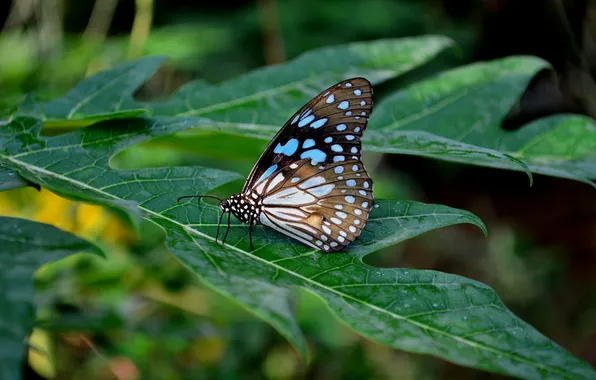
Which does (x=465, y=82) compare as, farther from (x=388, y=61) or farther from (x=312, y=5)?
(x=312, y=5)

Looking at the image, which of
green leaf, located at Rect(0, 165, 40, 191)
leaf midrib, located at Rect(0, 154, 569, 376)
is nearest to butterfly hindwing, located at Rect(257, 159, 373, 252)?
leaf midrib, located at Rect(0, 154, 569, 376)

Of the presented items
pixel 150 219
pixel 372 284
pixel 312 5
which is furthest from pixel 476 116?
pixel 312 5

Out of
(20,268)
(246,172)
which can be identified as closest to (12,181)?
(20,268)

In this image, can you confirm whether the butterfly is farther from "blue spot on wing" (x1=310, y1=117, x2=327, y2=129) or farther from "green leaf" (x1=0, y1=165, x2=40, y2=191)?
"green leaf" (x1=0, y1=165, x2=40, y2=191)

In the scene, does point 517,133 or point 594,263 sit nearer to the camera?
point 517,133

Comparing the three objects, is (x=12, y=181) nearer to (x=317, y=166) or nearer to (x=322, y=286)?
(x=322, y=286)

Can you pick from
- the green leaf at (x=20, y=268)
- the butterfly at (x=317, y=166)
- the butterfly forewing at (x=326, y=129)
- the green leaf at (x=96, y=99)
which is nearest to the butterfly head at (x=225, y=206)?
the butterfly at (x=317, y=166)
